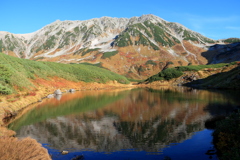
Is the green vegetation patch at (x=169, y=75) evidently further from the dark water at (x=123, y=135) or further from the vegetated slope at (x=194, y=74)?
the dark water at (x=123, y=135)

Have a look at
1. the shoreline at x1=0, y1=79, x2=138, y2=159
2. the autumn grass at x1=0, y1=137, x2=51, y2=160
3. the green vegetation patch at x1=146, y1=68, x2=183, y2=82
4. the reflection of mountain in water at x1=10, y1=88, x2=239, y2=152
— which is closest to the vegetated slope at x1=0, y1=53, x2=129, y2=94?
the shoreline at x1=0, y1=79, x2=138, y2=159

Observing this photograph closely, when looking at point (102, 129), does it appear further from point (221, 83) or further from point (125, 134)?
point (221, 83)

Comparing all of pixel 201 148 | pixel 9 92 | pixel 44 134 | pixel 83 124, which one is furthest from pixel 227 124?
pixel 9 92

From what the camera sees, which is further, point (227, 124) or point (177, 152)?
point (227, 124)

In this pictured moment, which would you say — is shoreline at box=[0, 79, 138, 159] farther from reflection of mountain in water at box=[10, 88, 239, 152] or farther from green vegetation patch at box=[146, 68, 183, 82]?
green vegetation patch at box=[146, 68, 183, 82]

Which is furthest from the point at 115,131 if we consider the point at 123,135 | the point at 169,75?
the point at 169,75

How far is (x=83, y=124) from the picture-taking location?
30266 millimetres

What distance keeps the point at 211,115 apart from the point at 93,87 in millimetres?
81431

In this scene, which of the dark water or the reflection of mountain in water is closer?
the dark water

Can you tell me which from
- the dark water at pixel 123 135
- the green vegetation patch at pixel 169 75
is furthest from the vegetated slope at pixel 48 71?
the dark water at pixel 123 135

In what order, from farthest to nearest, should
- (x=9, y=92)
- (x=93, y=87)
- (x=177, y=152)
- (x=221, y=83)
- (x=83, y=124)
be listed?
(x=93, y=87) → (x=221, y=83) → (x=9, y=92) → (x=83, y=124) → (x=177, y=152)

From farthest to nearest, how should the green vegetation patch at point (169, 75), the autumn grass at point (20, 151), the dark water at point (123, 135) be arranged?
the green vegetation patch at point (169, 75) < the dark water at point (123, 135) < the autumn grass at point (20, 151)

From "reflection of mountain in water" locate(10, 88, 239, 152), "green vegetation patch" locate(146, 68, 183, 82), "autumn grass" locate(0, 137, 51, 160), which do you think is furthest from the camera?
"green vegetation patch" locate(146, 68, 183, 82)

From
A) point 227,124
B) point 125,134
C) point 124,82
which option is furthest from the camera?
point 124,82
